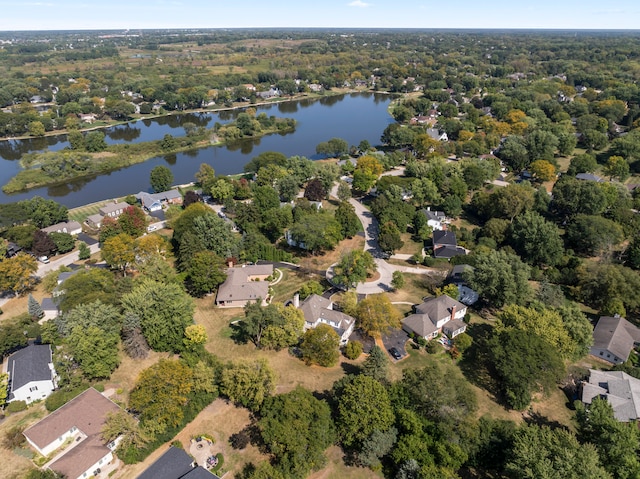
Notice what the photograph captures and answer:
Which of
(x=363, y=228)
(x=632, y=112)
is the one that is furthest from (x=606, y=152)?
(x=363, y=228)

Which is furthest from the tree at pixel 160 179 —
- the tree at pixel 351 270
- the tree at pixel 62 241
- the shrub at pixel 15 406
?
the shrub at pixel 15 406

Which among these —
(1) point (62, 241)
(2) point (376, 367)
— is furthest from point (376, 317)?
(1) point (62, 241)

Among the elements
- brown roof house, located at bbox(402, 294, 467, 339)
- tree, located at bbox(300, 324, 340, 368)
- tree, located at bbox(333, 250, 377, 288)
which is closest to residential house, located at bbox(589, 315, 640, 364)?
brown roof house, located at bbox(402, 294, 467, 339)

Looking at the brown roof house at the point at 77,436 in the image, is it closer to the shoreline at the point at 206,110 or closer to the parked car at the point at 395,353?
the parked car at the point at 395,353

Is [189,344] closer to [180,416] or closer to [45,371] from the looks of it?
[180,416]

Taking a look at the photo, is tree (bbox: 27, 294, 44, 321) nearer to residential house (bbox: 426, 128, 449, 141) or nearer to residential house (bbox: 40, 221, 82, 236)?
residential house (bbox: 40, 221, 82, 236)
